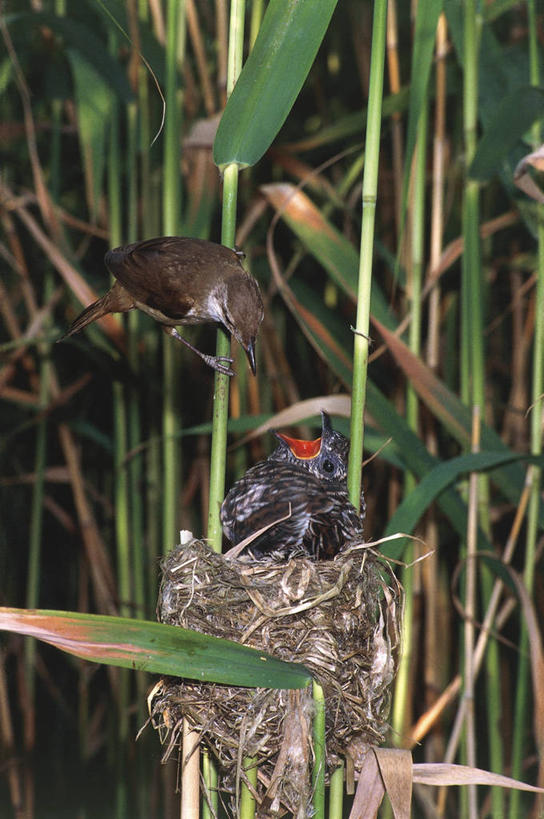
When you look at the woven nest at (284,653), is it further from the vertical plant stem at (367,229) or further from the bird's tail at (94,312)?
the bird's tail at (94,312)

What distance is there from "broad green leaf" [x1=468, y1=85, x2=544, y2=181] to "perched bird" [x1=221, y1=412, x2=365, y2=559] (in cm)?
69

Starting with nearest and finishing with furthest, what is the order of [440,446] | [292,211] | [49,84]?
1. [292,211]
2. [49,84]
3. [440,446]

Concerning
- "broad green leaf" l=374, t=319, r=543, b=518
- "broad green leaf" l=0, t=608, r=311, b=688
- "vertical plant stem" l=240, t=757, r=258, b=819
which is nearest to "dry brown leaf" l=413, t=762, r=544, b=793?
"vertical plant stem" l=240, t=757, r=258, b=819

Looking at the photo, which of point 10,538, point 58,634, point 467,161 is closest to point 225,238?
point 58,634

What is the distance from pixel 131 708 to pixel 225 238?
1.78 m

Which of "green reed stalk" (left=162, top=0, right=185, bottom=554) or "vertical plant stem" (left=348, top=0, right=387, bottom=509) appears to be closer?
"vertical plant stem" (left=348, top=0, right=387, bottom=509)

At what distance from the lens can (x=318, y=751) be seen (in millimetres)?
1129

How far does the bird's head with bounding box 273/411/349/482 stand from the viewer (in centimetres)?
192

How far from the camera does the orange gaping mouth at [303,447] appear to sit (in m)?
1.93

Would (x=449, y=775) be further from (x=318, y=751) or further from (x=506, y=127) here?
(x=506, y=127)

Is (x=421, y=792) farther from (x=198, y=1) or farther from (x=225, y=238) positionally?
(x=198, y=1)

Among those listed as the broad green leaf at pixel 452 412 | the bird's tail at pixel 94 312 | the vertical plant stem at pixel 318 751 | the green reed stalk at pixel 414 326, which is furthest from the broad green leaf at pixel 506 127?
the vertical plant stem at pixel 318 751

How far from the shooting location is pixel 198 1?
9.32 feet

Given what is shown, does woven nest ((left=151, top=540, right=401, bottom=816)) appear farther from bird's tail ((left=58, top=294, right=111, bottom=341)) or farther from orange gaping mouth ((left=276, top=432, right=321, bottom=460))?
orange gaping mouth ((left=276, top=432, right=321, bottom=460))
